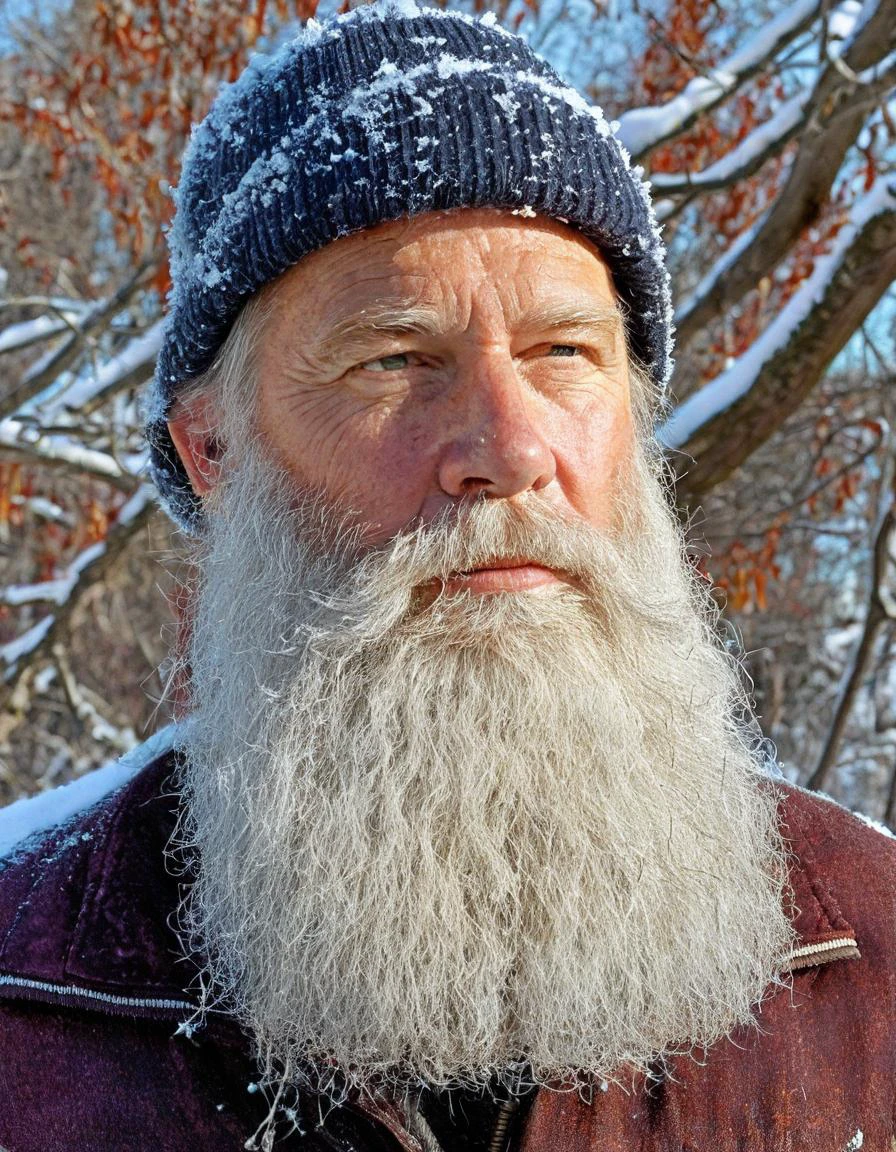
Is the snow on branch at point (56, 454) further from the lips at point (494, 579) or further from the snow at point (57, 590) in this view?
the lips at point (494, 579)

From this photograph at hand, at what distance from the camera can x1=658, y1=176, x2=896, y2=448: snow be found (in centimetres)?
309

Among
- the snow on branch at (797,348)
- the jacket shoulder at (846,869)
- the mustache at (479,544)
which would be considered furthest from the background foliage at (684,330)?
the mustache at (479,544)

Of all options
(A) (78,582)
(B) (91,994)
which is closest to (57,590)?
(A) (78,582)

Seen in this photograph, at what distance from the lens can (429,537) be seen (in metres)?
1.56

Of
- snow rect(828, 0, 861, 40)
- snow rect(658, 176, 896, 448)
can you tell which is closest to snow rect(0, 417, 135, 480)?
snow rect(658, 176, 896, 448)

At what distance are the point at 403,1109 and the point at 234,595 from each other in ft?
2.74

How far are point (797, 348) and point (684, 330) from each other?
1.94 ft

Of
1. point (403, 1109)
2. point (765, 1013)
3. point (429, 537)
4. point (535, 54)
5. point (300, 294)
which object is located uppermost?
point (535, 54)

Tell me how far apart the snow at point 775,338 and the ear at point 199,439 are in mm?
1589

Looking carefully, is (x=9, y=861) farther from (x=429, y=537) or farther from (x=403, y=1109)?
(x=429, y=537)

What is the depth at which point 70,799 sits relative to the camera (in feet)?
6.58

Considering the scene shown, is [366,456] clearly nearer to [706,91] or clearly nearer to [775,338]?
[775,338]

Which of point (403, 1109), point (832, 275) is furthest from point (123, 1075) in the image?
point (832, 275)

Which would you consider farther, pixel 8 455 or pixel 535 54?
pixel 8 455
